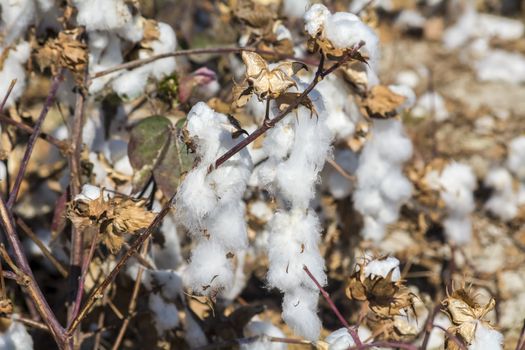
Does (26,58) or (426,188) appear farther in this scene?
(426,188)

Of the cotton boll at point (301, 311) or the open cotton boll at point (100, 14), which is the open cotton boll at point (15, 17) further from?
the cotton boll at point (301, 311)

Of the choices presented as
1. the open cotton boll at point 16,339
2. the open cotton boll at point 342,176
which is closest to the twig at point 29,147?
the open cotton boll at point 16,339

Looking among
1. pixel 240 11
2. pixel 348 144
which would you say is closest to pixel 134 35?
pixel 240 11

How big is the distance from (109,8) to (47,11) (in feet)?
0.71

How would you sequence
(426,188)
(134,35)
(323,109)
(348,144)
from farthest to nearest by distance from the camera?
1. (426,188)
2. (348,144)
3. (134,35)
4. (323,109)

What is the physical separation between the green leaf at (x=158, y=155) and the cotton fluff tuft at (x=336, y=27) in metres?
0.37

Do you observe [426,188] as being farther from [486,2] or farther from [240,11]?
[486,2]

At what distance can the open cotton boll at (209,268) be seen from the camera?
1157mm

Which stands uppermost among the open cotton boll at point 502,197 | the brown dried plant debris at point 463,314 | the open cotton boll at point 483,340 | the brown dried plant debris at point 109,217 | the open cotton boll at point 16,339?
the brown dried plant debris at point 109,217

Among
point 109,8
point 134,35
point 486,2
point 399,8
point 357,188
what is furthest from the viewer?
point 486,2

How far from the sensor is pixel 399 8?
3809mm

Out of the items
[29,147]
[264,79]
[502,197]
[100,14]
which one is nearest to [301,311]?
[264,79]

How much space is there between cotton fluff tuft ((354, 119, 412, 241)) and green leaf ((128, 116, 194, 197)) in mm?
469

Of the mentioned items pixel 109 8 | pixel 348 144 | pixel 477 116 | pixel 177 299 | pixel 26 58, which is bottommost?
pixel 477 116
